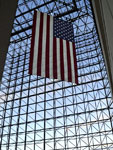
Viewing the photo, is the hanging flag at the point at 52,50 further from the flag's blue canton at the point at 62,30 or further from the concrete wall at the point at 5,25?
the concrete wall at the point at 5,25

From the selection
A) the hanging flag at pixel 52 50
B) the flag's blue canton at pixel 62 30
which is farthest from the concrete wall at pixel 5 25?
the flag's blue canton at pixel 62 30

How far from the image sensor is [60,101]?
18625mm

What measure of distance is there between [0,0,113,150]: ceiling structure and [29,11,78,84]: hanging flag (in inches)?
401

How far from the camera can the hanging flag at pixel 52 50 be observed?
5816mm

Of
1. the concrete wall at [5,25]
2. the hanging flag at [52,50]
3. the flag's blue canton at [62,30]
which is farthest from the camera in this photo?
the flag's blue canton at [62,30]

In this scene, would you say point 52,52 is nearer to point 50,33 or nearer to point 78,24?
point 50,33

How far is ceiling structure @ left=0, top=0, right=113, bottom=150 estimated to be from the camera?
17078mm

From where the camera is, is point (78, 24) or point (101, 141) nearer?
point (101, 141)

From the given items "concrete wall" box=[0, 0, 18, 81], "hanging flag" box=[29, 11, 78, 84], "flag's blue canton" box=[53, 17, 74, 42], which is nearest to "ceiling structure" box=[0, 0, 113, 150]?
"flag's blue canton" box=[53, 17, 74, 42]

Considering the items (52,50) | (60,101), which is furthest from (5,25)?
(60,101)

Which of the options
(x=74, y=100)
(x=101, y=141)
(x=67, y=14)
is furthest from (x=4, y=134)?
(x=67, y=14)

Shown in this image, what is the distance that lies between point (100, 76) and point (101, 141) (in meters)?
5.59

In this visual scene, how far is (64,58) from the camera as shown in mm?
6816

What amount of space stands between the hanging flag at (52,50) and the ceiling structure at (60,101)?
10.2 m
